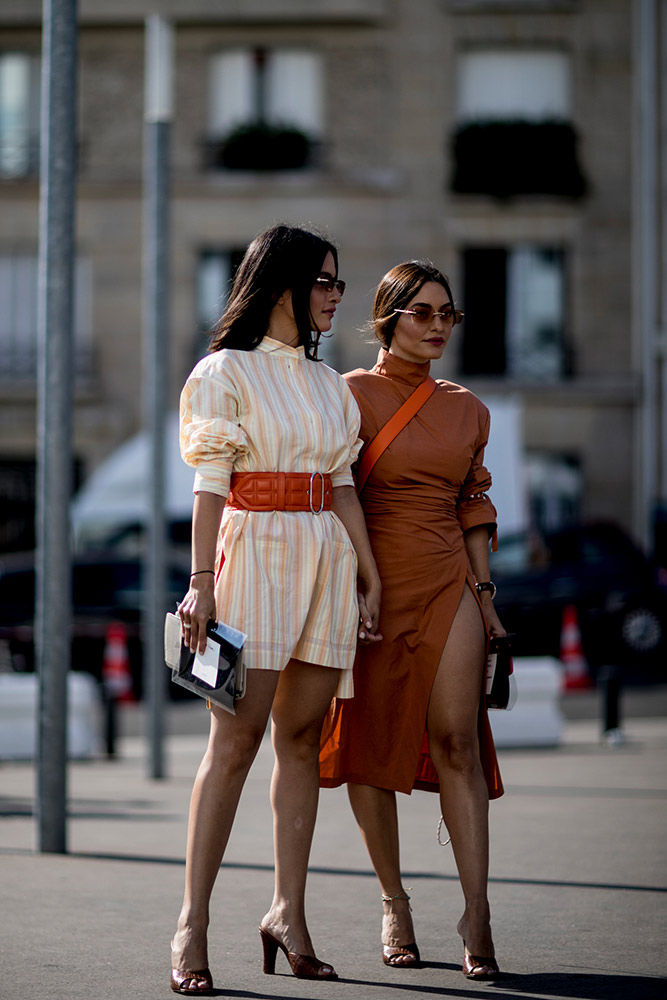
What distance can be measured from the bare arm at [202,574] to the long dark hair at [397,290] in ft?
3.00

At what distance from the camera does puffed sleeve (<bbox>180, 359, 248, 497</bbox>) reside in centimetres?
454

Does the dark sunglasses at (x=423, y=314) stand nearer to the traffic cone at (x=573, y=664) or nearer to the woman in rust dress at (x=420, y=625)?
the woman in rust dress at (x=420, y=625)

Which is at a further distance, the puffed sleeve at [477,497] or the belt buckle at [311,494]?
the puffed sleeve at [477,497]

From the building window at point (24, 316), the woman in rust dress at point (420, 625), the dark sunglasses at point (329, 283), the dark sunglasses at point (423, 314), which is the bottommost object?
the woman in rust dress at point (420, 625)

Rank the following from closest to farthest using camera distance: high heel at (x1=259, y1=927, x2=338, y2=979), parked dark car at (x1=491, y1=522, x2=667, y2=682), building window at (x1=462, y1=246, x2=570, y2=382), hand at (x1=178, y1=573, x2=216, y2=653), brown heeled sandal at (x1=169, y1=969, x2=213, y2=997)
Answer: brown heeled sandal at (x1=169, y1=969, x2=213, y2=997)
hand at (x1=178, y1=573, x2=216, y2=653)
high heel at (x1=259, y1=927, x2=338, y2=979)
parked dark car at (x1=491, y1=522, x2=667, y2=682)
building window at (x1=462, y1=246, x2=570, y2=382)

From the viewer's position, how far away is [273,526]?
4590 mm

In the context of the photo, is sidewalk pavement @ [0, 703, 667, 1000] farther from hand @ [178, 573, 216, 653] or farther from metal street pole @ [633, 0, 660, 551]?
metal street pole @ [633, 0, 660, 551]

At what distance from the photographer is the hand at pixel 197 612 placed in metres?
4.45

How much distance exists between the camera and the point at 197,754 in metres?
11.4

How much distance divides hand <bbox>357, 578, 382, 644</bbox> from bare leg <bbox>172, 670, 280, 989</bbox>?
0.34 meters

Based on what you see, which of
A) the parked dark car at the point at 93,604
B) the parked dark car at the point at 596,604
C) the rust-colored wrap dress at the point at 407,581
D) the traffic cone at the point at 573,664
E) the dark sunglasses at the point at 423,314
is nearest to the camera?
the rust-colored wrap dress at the point at 407,581

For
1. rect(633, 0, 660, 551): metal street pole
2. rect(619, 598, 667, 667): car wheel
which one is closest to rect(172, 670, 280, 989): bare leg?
rect(619, 598, 667, 667): car wheel

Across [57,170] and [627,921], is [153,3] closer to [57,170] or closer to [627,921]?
[57,170]

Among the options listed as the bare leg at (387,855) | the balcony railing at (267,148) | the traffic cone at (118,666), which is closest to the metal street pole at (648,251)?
the balcony railing at (267,148)
